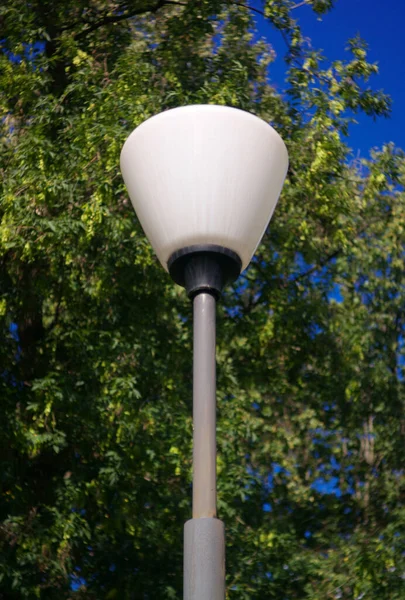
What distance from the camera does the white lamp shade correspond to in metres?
2.50

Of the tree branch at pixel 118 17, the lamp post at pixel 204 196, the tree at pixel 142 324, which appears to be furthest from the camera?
the tree branch at pixel 118 17

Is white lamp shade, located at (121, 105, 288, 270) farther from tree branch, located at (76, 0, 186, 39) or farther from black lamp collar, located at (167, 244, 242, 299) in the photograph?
tree branch, located at (76, 0, 186, 39)

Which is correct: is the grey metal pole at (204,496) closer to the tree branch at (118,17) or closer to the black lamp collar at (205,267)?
the black lamp collar at (205,267)

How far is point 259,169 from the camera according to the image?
2596 mm

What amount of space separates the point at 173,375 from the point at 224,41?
349 cm

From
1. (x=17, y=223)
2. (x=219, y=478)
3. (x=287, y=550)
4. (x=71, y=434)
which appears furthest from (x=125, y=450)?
(x=287, y=550)

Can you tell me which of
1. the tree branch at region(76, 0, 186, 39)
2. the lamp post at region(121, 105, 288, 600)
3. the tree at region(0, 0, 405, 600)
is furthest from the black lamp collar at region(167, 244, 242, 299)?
the tree branch at region(76, 0, 186, 39)

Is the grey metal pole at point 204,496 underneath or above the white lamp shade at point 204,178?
underneath

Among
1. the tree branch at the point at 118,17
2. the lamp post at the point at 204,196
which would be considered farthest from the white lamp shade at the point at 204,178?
the tree branch at the point at 118,17

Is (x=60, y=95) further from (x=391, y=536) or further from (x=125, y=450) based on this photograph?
(x=391, y=536)

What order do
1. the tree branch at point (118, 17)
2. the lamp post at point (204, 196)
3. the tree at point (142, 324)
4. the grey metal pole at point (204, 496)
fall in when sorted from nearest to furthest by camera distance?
the grey metal pole at point (204, 496)
the lamp post at point (204, 196)
the tree at point (142, 324)
the tree branch at point (118, 17)

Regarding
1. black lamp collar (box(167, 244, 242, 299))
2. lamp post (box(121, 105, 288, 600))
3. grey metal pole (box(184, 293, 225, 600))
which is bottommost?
grey metal pole (box(184, 293, 225, 600))

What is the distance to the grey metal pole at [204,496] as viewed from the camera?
2.18 m

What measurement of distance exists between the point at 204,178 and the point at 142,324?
21.0ft
